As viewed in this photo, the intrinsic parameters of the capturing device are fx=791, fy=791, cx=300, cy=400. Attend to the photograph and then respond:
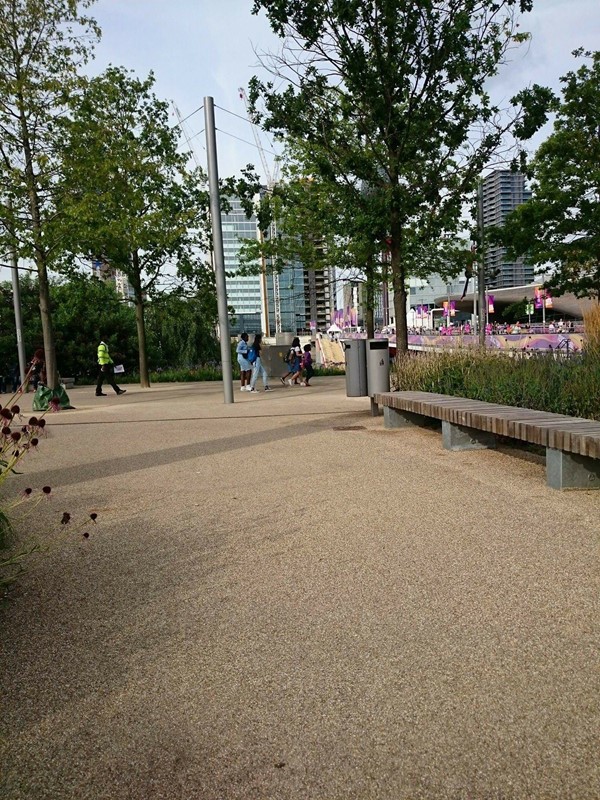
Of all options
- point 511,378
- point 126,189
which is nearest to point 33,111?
point 126,189

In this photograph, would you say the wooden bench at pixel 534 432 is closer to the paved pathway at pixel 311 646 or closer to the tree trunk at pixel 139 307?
the paved pathway at pixel 311 646

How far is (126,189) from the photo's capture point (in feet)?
61.5

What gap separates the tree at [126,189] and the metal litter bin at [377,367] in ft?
23.0

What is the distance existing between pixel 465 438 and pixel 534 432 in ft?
7.32

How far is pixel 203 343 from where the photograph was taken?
1442 inches

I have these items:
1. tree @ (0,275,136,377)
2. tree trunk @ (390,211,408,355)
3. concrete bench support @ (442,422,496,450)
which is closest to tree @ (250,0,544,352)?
tree trunk @ (390,211,408,355)

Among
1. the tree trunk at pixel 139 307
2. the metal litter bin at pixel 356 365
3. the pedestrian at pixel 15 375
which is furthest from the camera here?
the pedestrian at pixel 15 375

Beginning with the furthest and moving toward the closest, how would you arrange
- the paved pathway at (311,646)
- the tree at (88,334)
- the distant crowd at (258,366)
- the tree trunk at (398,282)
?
the tree at (88,334) → the distant crowd at (258,366) → the tree trunk at (398,282) → the paved pathway at (311,646)

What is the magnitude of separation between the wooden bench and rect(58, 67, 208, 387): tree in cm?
1029

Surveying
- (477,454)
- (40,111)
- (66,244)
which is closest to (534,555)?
(477,454)

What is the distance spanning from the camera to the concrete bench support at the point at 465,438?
8.69 meters

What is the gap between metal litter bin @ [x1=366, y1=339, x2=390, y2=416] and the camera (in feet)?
44.7

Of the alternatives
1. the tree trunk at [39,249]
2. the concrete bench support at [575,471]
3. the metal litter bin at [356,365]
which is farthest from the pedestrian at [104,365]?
the concrete bench support at [575,471]

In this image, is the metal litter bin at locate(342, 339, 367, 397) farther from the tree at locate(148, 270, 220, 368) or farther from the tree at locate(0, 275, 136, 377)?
the tree at locate(148, 270, 220, 368)
